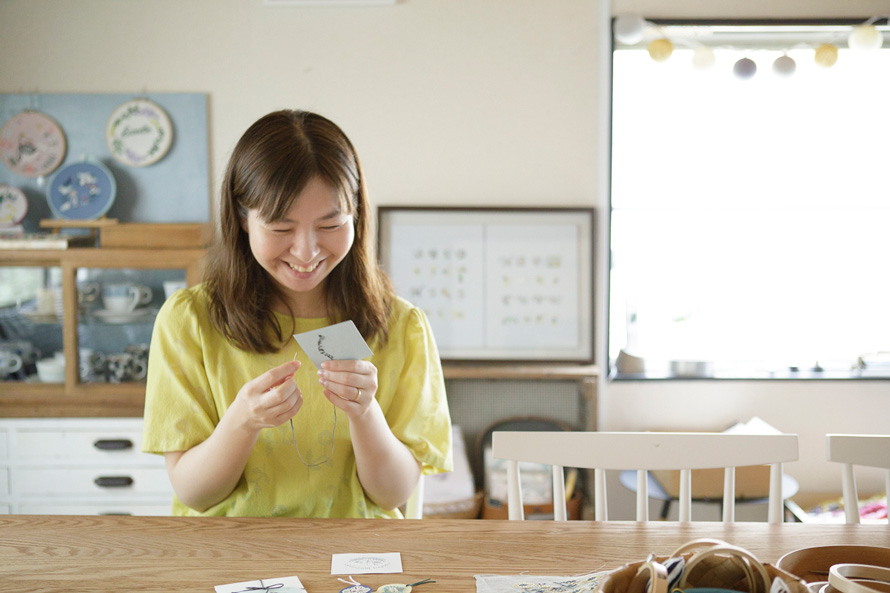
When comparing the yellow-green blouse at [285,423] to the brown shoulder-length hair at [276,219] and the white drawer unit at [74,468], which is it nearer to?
the brown shoulder-length hair at [276,219]

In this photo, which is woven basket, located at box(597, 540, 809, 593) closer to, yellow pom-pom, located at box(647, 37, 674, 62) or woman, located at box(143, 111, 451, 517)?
woman, located at box(143, 111, 451, 517)

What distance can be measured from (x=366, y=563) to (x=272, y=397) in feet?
0.99

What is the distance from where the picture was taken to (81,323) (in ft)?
9.52

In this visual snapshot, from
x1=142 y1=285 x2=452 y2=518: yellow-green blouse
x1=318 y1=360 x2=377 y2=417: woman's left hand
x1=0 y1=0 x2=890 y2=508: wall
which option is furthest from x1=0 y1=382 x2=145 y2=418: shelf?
x1=318 y1=360 x2=377 y2=417: woman's left hand

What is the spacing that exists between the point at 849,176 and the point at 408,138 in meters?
1.91

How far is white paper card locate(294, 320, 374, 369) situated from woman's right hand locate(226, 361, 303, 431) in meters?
0.04

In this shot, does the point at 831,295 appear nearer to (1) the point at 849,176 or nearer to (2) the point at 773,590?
(1) the point at 849,176

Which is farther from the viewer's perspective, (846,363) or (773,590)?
(846,363)

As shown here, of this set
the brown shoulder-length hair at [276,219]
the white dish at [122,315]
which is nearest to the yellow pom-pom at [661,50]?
the brown shoulder-length hair at [276,219]

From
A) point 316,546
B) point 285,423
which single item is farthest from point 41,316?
point 316,546

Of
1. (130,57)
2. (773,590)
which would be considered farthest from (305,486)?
(130,57)

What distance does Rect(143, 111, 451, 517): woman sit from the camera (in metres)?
1.29

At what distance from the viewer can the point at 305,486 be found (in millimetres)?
1428

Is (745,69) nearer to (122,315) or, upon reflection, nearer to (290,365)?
(290,365)
